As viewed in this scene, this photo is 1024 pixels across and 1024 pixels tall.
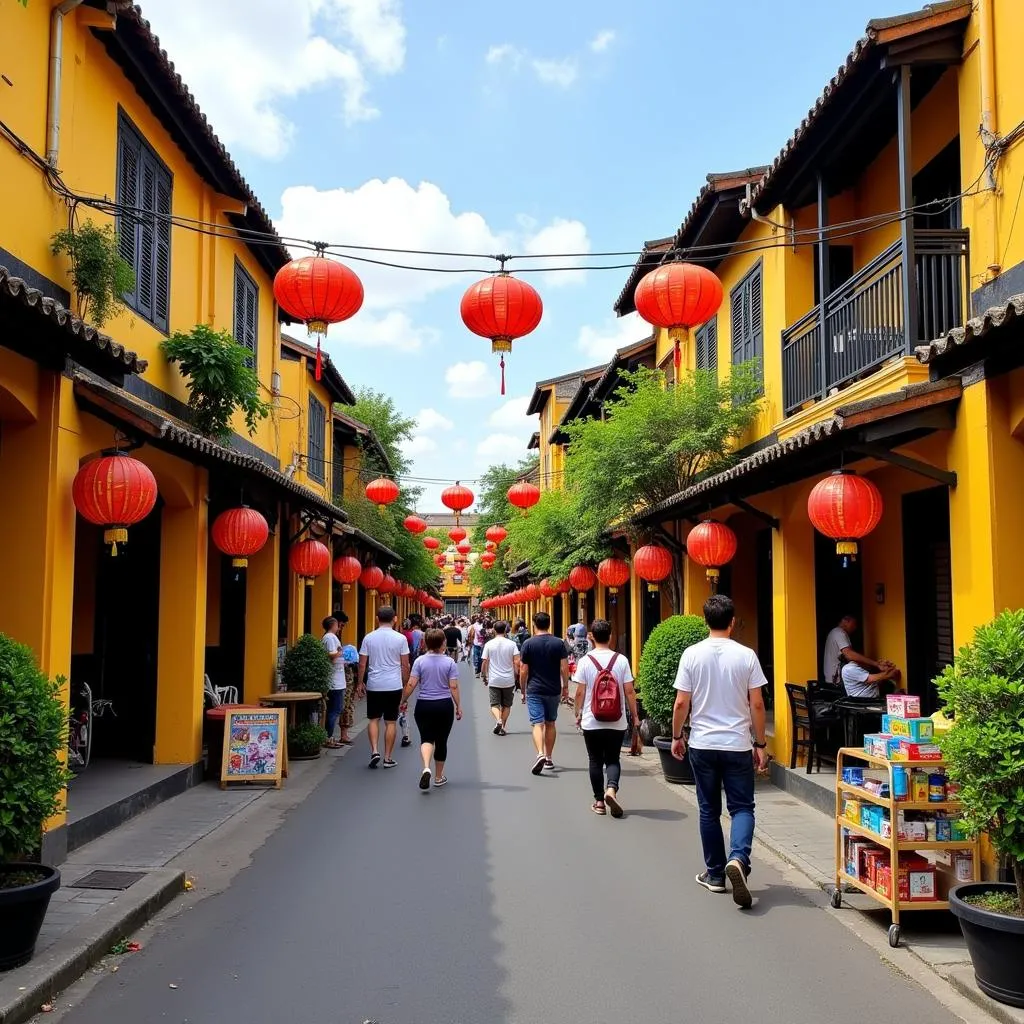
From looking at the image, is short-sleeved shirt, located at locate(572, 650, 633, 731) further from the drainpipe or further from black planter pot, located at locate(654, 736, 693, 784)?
the drainpipe

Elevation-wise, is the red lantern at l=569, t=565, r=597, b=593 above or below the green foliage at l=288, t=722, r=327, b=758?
above

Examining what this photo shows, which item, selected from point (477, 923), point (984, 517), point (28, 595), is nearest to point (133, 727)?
point (28, 595)

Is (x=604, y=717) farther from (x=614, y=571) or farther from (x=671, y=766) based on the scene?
(x=614, y=571)

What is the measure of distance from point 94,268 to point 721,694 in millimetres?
6423

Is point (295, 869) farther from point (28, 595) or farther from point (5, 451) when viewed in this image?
point (5, 451)

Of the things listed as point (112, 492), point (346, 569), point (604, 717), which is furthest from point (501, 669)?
point (112, 492)

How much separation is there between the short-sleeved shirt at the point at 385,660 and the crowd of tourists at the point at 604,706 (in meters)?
0.01

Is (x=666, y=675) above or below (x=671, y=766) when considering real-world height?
above

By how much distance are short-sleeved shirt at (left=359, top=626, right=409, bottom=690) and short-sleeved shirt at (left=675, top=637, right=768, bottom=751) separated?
5.89 metres

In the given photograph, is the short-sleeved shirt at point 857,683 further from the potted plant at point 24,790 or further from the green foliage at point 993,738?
the potted plant at point 24,790

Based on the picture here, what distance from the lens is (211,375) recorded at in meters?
11.2

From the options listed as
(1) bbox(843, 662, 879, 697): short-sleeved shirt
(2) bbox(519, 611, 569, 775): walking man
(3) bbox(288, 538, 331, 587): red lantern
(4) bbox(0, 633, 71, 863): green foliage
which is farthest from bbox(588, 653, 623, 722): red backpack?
(3) bbox(288, 538, 331, 587): red lantern

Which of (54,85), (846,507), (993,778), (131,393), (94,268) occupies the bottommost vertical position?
(993,778)

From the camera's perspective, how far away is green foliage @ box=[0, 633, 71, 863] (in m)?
5.03
